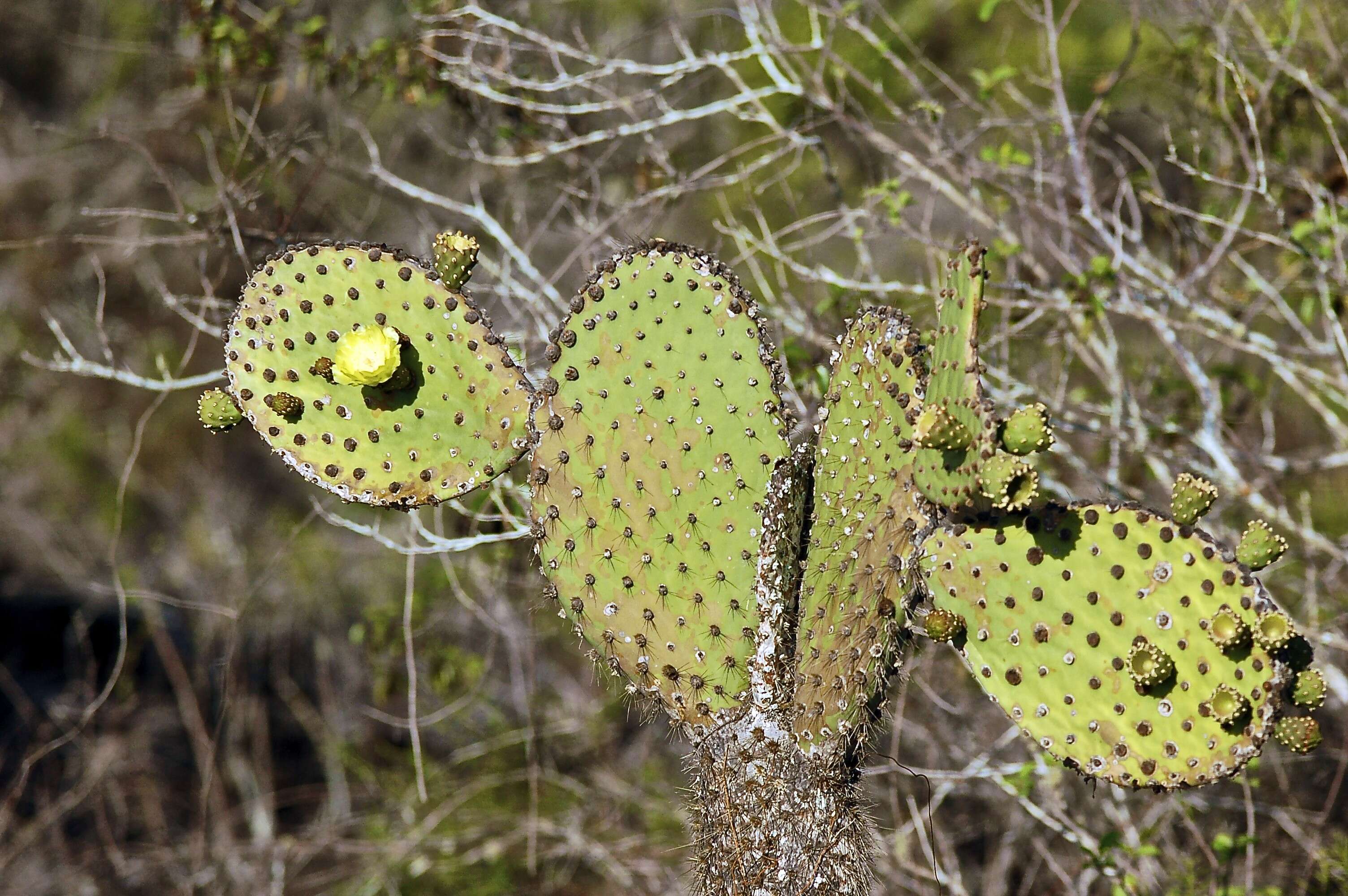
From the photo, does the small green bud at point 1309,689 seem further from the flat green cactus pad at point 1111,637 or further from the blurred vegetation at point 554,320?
the blurred vegetation at point 554,320

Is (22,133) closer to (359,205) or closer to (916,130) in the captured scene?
(359,205)

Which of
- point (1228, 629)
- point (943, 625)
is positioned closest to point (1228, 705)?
point (1228, 629)

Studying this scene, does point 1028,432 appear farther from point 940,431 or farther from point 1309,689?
point 1309,689

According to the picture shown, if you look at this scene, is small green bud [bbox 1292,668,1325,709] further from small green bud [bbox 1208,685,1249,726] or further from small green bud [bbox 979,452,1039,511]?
small green bud [bbox 979,452,1039,511]

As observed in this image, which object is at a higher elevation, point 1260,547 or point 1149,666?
point 1260,547

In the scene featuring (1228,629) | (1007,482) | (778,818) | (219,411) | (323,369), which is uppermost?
(1007,482)

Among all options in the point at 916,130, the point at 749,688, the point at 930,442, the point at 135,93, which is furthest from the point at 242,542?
the point at 930,442

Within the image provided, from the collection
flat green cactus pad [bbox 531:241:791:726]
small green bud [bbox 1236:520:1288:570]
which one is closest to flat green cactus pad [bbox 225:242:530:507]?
flat green cactus pad [bbox 531:241:791:726]
